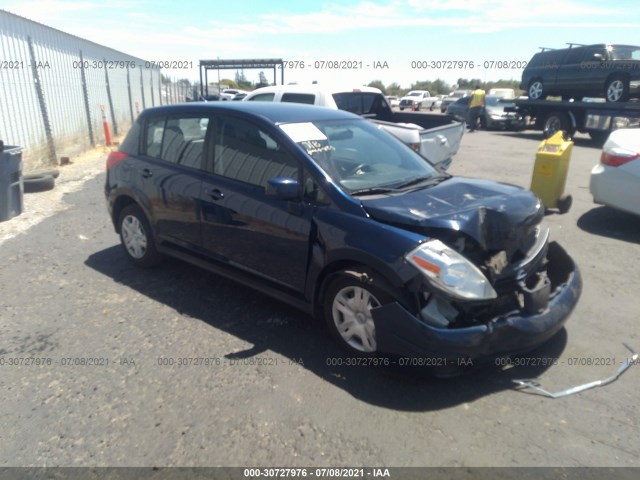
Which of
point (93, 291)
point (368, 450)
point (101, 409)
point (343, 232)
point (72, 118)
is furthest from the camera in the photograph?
point (72, 118)

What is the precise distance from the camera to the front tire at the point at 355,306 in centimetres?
325

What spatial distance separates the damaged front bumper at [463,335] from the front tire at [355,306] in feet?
0.43

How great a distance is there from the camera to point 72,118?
13.5m

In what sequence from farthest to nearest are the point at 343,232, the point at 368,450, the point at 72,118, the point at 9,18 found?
the point at 72,118
the point at 9,18
the point at 343,232
the point at 368,450

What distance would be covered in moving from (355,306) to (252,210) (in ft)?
3.95

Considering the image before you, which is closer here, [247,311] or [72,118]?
[247,311]

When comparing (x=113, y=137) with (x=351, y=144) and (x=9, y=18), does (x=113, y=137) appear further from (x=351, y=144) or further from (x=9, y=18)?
(x=351, y=144)

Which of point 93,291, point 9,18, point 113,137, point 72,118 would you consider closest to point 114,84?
point 113,137

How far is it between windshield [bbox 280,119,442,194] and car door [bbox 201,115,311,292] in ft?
0.72

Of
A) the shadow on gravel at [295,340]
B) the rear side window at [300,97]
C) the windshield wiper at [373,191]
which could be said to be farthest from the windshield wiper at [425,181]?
the rear side window at [300,97]

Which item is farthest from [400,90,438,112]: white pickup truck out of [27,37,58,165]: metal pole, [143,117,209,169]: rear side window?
[143,117,209,169]: rear side window

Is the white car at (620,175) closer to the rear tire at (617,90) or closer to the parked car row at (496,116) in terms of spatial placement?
the rear tire at (617,90)

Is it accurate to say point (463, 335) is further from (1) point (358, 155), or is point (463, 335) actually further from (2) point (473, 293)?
(1) point (358, 155)

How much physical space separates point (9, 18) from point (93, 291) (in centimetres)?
813
